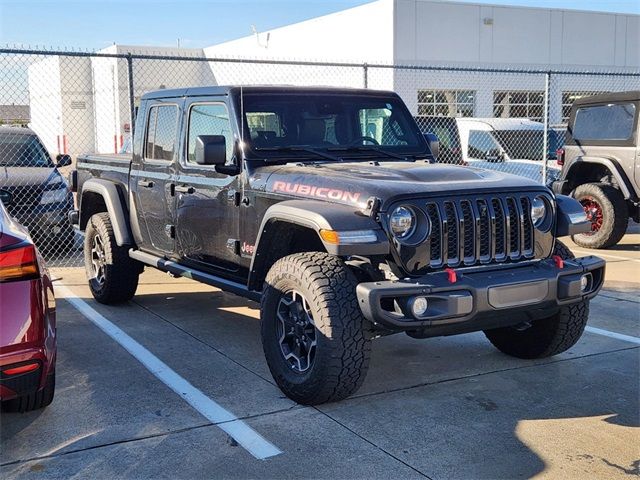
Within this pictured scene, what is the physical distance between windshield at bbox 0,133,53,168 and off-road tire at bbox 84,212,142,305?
344 cm

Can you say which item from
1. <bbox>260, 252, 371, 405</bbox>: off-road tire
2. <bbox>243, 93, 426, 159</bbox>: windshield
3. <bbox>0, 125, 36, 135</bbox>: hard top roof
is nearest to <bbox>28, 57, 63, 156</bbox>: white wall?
<bbox>0, 125, 36, 135</bbox>: hard top roof

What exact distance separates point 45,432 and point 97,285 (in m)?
3.06

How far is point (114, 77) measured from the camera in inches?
1128

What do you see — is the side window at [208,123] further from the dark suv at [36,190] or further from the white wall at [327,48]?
the white wall at [327,48]

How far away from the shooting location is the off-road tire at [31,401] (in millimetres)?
4082

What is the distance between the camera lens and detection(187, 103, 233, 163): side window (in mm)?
5242

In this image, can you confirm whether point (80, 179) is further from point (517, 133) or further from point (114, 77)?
point (114, 77)

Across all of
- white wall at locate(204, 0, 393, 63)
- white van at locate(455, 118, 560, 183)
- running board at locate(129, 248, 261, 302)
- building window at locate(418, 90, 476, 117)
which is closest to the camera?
running board at locate(129, 248, 261, 302)

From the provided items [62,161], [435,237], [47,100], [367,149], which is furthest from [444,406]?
[47,100]

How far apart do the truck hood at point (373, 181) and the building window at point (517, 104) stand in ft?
74.9

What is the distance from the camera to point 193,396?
448 centimetres

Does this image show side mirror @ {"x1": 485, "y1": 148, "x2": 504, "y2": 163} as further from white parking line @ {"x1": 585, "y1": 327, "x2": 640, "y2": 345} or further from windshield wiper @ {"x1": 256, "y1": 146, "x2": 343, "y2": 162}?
windshield wiper @ {"x1": 256, "y1": 146, "x2": 343, "y2": 162}

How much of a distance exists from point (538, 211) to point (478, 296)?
0.91 metres

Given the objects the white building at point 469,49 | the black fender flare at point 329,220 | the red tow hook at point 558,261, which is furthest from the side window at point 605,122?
the white building at point 469,49
